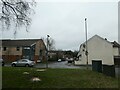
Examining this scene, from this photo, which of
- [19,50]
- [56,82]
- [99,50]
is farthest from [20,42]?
[56,82]

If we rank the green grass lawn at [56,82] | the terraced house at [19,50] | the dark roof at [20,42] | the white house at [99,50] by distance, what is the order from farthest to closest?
the dark roof at [20,42]
the terraced house at [19,50]
the white house at [99,50]
the green grass lawn at [56,82]

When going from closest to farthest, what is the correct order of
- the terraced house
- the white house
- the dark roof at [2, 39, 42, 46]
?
1. the white house
2. the terraced house
3. the dark roof at [2, 39, 42, 46]

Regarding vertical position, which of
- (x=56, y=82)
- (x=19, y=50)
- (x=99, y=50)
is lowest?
(x=56, y=82)

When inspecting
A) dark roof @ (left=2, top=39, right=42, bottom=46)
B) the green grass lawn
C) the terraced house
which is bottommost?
the green grass lawn

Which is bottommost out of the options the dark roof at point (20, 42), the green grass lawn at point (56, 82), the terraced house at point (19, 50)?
the green grass lawn at point (56, 82)

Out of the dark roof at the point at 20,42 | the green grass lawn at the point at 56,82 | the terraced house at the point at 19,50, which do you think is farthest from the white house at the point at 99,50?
the green grass lawn at the point at 56,82

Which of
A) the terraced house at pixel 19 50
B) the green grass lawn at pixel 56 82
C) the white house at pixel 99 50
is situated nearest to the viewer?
the green grass lawn at pixel 56 82

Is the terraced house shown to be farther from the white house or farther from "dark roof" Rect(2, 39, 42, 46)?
the white house

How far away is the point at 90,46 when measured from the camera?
58.3 meters

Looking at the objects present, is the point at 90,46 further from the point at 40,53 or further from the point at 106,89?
the point at 106,89

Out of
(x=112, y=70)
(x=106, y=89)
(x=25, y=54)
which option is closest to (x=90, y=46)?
(x=25, y=54)

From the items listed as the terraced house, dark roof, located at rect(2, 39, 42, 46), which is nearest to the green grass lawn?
the terraced house

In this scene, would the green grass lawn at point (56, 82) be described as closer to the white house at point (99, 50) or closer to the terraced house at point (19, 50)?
the white house at point (99, 50)

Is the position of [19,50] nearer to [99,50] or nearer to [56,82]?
[99,50]
